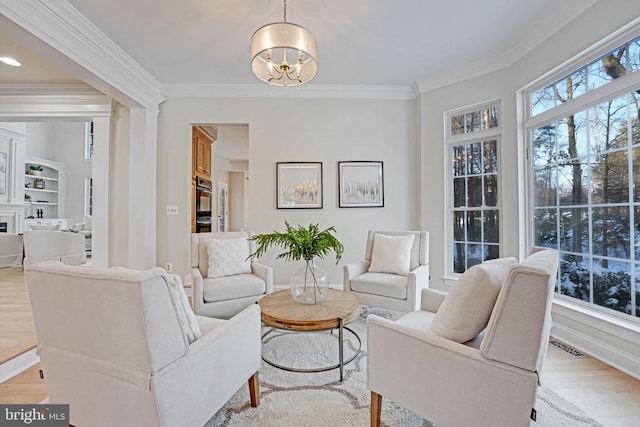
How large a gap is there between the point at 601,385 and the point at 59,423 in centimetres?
309

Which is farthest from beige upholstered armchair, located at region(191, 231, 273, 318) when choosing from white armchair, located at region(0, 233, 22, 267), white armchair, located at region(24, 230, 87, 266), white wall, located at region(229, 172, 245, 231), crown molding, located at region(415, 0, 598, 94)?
white wall, located at region(229, 172, 245, 231)

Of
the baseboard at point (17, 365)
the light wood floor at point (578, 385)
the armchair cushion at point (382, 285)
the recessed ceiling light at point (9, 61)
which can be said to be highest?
the recessed ceiling light at point (9, 61)

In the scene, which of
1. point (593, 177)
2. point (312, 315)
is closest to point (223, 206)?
point (312, 315)

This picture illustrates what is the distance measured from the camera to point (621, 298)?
88.0 inches

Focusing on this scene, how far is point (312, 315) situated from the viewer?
6.44 ft

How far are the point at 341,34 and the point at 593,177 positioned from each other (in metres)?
2.56

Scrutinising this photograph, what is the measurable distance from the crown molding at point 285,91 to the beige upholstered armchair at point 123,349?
3.31 m

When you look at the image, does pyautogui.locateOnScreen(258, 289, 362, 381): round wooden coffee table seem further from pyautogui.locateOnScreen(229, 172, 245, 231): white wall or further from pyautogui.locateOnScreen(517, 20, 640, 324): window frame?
pyautogui.locateOnScreen(229, 172, 245, 231): white wall

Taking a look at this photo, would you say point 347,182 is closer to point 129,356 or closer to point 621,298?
point 621,298

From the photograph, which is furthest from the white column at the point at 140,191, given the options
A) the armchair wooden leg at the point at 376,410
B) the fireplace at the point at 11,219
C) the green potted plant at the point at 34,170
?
the green potted plant at the point at 34,170

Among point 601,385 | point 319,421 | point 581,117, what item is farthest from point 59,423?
point 581,117

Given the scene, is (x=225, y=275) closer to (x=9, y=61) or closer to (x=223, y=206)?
(x=9, y=61)

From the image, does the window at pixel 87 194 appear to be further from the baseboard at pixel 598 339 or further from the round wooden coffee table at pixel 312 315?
the baseboard at pixel 598 339

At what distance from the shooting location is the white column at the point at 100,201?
12.2 feet
